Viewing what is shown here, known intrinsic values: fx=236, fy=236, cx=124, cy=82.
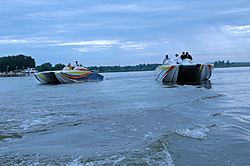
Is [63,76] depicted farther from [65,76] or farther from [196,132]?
[196,132]

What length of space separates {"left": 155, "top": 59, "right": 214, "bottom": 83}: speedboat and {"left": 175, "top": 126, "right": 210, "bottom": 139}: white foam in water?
10923 mm

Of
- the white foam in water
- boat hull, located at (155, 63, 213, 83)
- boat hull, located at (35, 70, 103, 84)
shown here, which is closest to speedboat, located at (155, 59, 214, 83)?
boat hull, located at (155, 63, 213, 83)

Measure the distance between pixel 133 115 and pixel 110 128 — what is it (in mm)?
1126

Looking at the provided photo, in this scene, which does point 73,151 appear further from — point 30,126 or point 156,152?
point 30,126

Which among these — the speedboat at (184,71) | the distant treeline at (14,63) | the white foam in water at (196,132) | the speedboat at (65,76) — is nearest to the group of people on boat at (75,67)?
the speedboat at (65,76)

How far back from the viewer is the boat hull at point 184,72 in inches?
583

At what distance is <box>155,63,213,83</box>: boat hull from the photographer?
48.5 feet

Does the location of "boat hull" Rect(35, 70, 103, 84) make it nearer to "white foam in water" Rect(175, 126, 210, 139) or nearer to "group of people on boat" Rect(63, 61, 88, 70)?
"group of people on boat" Rect(63, 61, 88, 70)

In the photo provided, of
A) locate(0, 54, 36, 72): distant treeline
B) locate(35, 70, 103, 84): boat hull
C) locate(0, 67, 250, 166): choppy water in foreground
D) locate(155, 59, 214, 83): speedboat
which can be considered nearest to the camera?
locate(0, 67, 250, 166): choppy water in foreground

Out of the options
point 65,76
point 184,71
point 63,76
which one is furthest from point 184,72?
point 63,76

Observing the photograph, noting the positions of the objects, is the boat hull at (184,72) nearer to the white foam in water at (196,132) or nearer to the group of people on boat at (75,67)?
the group of people on boat at (75,67)

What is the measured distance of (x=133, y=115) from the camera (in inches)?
198

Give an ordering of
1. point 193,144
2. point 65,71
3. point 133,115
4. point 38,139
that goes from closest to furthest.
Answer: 1. point 193,144
2. point 38,139
3. point 133,115
4. point 65,71


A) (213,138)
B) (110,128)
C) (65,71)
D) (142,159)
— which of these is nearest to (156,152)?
(142,159)
